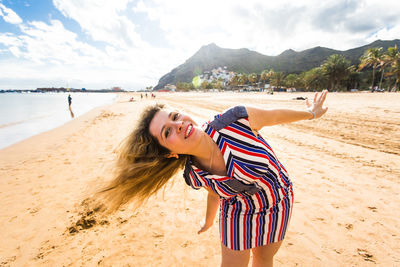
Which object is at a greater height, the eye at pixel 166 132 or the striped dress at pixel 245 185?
the eye at pixel 166 132

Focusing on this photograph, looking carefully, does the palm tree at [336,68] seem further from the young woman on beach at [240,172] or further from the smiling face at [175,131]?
the smiling face at [175,131]

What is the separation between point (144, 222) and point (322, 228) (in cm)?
288

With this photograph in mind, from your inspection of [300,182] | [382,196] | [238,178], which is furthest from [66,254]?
[382,196]

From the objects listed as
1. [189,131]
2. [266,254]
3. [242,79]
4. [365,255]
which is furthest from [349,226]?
[242,79]

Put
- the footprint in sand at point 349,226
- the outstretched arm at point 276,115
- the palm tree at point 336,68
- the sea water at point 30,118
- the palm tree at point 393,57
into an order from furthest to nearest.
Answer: the palm tree at point 336,68 < the palm tree at point 393,57 < the sea water at point 30,118 < the footprint in sand at point 349,226 < the outstretched arm at point 276,115

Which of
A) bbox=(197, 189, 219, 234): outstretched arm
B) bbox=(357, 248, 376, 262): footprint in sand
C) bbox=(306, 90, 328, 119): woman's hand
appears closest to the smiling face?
bbox=(197, 189, 219, 234): outstretched arm

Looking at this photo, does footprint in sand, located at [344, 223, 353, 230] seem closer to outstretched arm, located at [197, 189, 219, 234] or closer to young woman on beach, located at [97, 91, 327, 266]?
young woman on beach, located at [97, 91, 327, 266]

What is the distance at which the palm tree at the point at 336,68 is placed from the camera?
48562 millimetres

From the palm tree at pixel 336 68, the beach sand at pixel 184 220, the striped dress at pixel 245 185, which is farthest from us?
the palm tree at pixel 336 68

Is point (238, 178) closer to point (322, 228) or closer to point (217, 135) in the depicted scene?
point (217, 135)

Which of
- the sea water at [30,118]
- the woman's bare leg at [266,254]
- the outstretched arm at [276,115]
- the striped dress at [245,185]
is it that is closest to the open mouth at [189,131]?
the striped dress at [245,185]

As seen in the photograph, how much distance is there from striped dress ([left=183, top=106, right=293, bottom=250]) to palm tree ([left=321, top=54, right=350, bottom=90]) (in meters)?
61.8

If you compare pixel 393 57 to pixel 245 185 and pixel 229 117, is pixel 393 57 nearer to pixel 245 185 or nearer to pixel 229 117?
pixel 229 117

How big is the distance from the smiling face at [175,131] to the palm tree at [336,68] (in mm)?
61932
